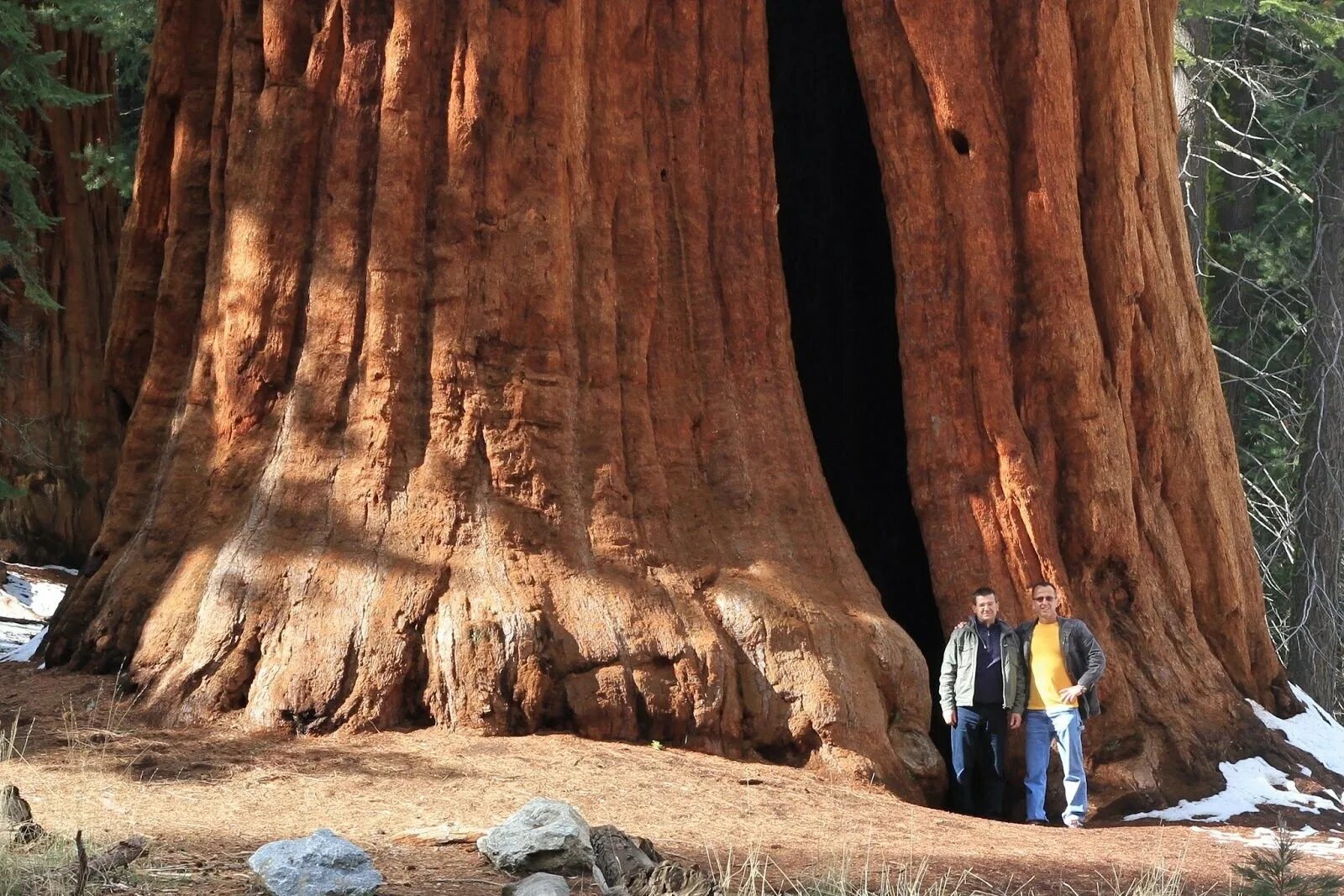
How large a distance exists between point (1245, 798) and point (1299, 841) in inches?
48.2

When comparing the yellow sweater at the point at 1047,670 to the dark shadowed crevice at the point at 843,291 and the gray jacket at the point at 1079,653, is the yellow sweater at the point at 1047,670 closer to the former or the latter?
the gray jacket at the point at 1079,653

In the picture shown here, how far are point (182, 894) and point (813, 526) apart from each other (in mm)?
4603

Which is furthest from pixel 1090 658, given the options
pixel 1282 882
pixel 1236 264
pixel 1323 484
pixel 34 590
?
pixel 1236 264

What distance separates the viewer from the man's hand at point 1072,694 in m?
7.66

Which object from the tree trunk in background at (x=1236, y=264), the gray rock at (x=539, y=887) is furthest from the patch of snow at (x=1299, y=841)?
the tree trunk in background at (x=1236, y=264)

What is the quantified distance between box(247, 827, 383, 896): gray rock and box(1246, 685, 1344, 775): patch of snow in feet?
21.6

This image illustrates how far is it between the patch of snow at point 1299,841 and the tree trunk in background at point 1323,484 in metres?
10.6

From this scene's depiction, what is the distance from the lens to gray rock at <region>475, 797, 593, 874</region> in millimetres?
4664

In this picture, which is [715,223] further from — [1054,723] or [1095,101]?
[1054,723]

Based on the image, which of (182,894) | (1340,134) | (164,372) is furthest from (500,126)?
(1340,134)

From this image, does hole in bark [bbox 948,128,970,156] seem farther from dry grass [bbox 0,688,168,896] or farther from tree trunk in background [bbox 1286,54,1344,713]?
tree trunk in background [bbox 1286,54,1344,713]

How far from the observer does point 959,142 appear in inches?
353

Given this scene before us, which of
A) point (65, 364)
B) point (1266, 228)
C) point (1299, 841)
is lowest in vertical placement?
point (1299, 841)

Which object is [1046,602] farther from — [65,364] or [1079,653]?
[65,364]
